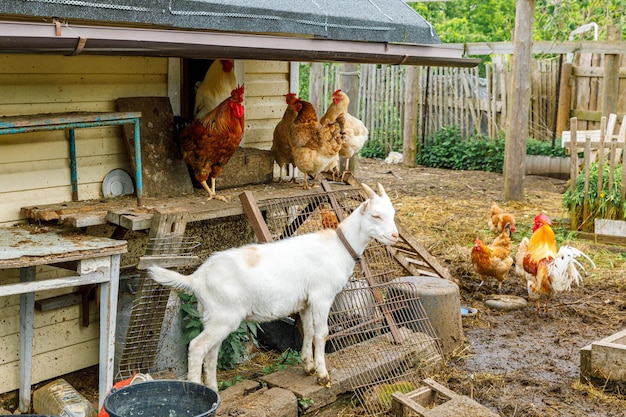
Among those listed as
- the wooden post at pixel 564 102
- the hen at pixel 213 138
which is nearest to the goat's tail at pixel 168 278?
the hen at pixel 213 138

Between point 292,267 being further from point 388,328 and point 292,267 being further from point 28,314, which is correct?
point 28,314

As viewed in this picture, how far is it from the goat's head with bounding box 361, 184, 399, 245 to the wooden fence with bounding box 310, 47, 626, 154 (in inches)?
340

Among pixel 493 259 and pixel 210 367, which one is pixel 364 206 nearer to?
pixel 210 367

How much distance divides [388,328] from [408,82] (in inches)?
395

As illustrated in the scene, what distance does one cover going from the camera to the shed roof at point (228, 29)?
432cm

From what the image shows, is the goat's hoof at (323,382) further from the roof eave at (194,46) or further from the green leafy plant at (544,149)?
the green leafy plant at (544,149)

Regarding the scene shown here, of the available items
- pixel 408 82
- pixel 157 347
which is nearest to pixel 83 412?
pixel 157 347

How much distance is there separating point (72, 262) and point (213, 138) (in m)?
1.53

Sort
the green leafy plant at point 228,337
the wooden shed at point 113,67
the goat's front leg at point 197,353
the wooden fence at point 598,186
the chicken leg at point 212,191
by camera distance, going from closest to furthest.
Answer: the wooden shed at point 113,67 → the goat's front leg at point 197,353 → the green leafy plant at point 228,337 → the chicken leg at point 212,191 → the wooden fence at point 598,186

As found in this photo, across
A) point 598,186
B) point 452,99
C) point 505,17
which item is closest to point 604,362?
point 598,186

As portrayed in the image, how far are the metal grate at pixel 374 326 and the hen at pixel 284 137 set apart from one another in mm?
466

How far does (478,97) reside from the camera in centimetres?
1605

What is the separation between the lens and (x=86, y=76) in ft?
19.9

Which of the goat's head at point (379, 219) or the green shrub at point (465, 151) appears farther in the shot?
the green shrub at point (465, 151)
